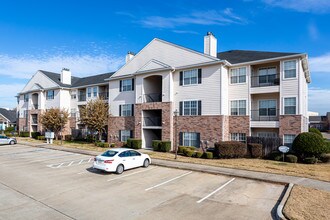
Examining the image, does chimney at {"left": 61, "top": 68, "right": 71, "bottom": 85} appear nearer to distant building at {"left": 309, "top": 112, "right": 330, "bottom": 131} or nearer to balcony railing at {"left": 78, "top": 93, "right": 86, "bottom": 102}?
balcony railing at {"left": 78, "top": 93, "right": 86, "bottom": 102}

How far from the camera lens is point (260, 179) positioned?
39.6 feet

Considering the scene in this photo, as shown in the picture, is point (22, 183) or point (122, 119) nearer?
point (22, 183)

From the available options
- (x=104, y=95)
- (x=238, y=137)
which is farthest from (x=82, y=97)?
(x=238, y=137)

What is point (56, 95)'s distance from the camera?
132 feet

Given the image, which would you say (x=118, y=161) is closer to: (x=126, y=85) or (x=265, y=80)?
(x=265, y=80)

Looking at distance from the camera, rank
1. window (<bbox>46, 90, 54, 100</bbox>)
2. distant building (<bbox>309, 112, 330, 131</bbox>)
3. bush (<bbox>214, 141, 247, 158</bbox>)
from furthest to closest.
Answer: distant building (<bbox>309, 112, 330, 131</bbox>)
window (<bbox>46, 90, 54, 100</bbox>)
bush (<bbox>214, 141, 247, 158</bbox>)

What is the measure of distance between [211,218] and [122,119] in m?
23.3

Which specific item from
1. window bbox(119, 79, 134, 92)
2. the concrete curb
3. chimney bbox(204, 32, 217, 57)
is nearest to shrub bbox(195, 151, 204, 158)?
the concrete curb

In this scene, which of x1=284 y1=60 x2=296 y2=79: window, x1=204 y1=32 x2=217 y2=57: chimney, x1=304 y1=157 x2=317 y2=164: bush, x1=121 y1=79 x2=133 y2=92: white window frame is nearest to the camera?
x1=304 y1=157 x2=317 y2=164: bush

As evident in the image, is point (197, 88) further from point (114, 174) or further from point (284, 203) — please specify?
point (284, 203)

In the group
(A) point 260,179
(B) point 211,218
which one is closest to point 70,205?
(B) point 211,218

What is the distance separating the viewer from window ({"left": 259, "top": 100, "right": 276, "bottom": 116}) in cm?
2155

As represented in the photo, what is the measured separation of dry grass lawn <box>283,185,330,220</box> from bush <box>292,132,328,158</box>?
8341 millimetres

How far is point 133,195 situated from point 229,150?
11.7 metres
